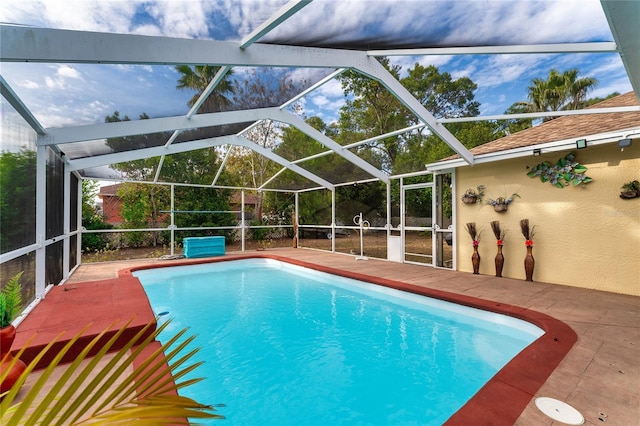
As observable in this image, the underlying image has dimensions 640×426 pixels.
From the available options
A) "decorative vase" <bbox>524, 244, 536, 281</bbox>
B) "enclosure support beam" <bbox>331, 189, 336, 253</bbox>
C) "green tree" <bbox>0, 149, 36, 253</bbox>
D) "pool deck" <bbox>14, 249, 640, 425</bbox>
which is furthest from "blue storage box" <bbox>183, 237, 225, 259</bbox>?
"decorative vase" <bbox>524, 244, 536, 281</bbox>

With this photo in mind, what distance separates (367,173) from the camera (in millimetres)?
9750

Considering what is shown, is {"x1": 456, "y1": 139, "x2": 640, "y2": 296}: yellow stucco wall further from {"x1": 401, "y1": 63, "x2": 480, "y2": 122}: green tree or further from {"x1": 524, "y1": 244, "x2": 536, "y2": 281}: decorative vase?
{"x1": 401, "y1": 63, "x2": 480, "y2": 122}: green tree

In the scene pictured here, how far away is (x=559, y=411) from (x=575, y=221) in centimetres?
488

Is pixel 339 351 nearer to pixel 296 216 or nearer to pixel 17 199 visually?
pixel 17 199

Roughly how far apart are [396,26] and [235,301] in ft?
17.7

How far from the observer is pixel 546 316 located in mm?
4082

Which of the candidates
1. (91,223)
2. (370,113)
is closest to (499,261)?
(370,113)

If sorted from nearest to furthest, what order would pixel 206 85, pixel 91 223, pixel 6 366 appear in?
1. pixel 6 366
2. pixel 206 85
3. pixel 91 223

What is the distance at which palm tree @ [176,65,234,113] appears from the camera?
4.54 metres

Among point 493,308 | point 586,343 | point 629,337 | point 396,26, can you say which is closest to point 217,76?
point 396,26

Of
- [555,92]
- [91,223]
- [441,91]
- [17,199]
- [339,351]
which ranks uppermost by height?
[555,92]

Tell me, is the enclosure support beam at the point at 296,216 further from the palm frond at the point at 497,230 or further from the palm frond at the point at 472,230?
the palm frond at the point at 497,230

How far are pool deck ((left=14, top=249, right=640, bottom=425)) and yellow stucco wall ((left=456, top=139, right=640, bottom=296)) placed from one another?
365 millimetres

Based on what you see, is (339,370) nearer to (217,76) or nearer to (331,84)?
(217,76)
